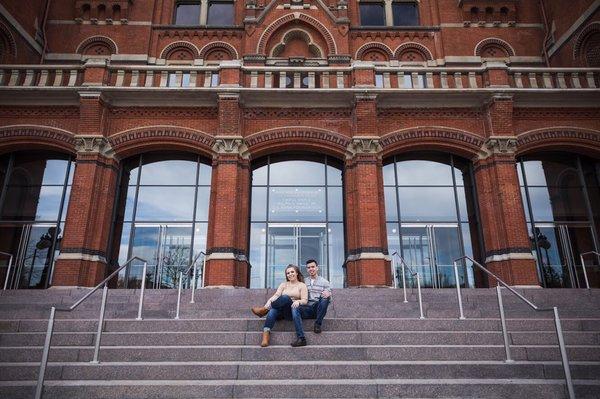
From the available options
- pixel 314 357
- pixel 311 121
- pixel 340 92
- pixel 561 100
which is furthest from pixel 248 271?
pixel 561 100

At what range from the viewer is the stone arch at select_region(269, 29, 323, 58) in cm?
1877

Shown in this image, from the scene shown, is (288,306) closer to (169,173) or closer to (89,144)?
(169,173)

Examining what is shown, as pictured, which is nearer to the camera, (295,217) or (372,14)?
(295,217)

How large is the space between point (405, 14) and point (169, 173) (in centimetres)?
1388

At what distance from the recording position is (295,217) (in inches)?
582

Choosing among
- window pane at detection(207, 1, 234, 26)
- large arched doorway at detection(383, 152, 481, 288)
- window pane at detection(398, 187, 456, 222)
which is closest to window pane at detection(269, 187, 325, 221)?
large arched doorway at detection(383, 152, 481, 288)

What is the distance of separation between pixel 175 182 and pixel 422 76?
9.59 m

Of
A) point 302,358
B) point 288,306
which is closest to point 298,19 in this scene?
point 288,306

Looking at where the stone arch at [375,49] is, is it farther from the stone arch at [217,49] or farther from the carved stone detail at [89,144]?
the carved stone detail at [89,144]

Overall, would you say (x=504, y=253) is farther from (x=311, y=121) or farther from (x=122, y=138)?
(x=122, y=138)

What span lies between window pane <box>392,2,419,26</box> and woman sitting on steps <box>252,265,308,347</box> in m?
17.0

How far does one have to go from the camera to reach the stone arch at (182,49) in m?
19.1

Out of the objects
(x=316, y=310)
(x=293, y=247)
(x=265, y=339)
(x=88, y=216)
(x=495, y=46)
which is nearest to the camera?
(x=265, y=339)

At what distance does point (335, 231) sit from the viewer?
48.1 feet
